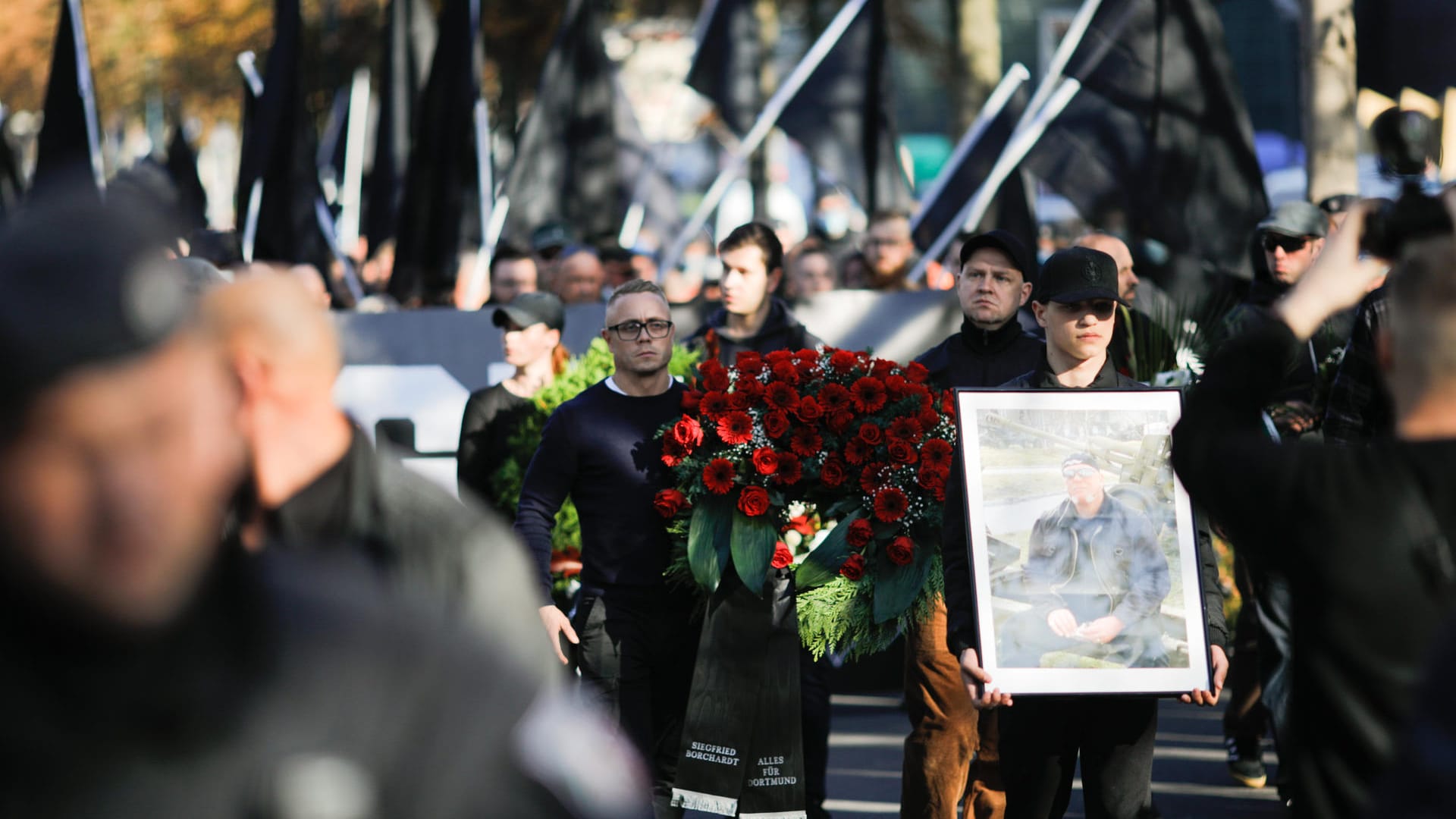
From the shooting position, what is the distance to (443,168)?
14.6 meters

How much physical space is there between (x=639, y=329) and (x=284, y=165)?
793cm

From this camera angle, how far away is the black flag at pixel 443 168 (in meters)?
14.3

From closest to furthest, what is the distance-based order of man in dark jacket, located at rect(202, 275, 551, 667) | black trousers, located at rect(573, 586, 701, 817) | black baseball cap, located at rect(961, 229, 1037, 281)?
man in dark jacket, located at rect(202, 275, 551, 667) < black trousers, located at rect(573, 586, 701, 817) < black baseball cap, located at rect(961, 229, 1037, 281)

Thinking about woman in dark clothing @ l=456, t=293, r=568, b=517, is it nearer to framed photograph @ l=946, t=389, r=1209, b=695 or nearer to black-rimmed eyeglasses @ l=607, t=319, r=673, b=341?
black-rimmed eyeglasses @ l=607, t=319, r=673, b=341

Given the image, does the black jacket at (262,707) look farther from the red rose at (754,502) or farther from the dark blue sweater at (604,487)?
the dark blue sweater at (604,487)

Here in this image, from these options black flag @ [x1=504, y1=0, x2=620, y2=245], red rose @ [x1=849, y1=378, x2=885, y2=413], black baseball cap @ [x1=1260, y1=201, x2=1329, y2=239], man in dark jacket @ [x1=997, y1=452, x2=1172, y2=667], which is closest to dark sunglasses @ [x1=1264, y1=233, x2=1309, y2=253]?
black baseball cap @ [x1=1260, y1=201, x2=1329, y2=239]

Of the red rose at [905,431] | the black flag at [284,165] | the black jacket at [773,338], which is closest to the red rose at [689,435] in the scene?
the red rose at [905,431]

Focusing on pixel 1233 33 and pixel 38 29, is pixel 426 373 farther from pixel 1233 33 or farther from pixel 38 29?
pixel 1233 33

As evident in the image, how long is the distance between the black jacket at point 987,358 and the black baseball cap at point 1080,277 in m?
1.49

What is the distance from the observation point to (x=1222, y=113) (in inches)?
433

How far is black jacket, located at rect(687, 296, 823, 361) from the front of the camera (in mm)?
8664

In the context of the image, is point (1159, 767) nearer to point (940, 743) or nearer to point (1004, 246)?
point (940, 743)

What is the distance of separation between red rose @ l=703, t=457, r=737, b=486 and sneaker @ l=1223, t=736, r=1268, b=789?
10.7 ft

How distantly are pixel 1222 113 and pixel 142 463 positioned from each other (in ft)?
34.8
